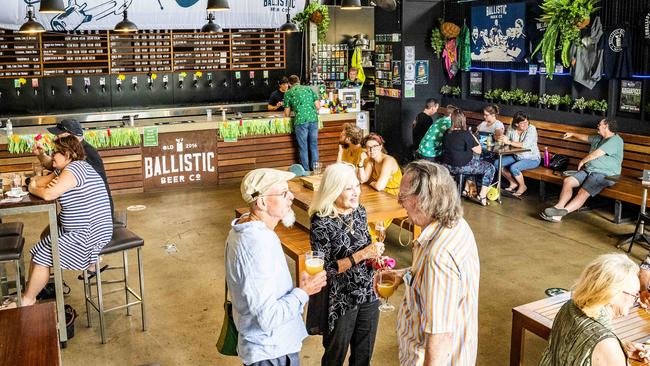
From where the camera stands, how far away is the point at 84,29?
37.7 ft

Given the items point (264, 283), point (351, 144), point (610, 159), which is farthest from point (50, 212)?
point (610, 159)

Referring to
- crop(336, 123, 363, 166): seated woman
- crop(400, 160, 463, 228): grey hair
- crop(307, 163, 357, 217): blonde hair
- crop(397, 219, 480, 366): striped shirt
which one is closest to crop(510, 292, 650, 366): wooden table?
crop(397, 219, 480, 366): striped shirt

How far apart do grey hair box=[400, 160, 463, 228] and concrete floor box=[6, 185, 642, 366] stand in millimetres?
2403

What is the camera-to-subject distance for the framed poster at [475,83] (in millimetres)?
11977

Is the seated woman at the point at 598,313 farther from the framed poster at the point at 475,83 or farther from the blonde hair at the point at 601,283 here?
the framed poster at the point at 475,83

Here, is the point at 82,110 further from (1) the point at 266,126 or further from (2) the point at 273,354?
(2) the point at 273,354

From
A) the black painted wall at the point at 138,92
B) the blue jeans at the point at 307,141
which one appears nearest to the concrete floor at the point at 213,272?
the blue jeans at the point at 307,141

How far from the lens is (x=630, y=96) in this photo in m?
9.13

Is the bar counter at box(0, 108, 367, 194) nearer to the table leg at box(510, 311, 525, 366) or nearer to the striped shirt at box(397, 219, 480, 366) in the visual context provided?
the table leg at box(510, 311, 525, 366)

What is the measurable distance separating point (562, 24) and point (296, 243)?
19.2ft

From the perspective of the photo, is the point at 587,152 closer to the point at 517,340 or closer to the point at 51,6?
the point at 517,340

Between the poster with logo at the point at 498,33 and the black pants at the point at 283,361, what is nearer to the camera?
the black pants at the point at 283,361

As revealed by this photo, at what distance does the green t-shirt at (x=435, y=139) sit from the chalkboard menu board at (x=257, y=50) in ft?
17.0

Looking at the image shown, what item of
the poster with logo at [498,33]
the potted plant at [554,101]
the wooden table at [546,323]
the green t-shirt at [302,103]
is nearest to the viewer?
the wooden table at [546,323]
